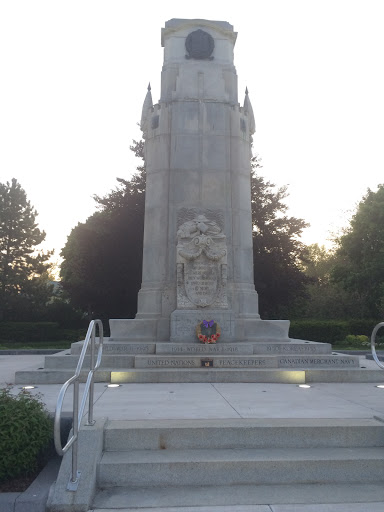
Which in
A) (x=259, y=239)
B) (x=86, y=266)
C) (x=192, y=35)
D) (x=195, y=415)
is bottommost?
(x=195, y=415)

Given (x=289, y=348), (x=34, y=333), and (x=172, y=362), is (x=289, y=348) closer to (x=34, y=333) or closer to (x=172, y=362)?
(x=172, y=362)

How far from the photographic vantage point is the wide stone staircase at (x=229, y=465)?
177 inches

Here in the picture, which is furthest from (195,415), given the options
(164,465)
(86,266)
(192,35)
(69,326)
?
(69,326)

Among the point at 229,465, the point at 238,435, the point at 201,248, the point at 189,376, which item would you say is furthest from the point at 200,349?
the point at 229,465

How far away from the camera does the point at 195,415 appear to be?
6.31m

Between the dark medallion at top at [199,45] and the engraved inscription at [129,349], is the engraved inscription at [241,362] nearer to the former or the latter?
the engraved inscription at [129,349]

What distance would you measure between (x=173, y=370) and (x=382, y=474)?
18.7 ft

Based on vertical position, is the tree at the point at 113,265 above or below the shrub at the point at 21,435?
above

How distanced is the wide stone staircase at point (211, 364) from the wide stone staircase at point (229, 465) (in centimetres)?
419

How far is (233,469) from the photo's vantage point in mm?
4883

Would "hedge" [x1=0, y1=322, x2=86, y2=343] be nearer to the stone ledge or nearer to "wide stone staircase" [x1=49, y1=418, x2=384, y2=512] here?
"wide stone staircase" [x1=49, y1=418, x2=384, y2=512]

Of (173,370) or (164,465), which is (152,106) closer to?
(173,370)

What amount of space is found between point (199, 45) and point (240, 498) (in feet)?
43.3

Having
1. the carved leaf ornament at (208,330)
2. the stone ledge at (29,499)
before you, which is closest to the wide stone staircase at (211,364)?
the carved leaf ornament at (208,330)
